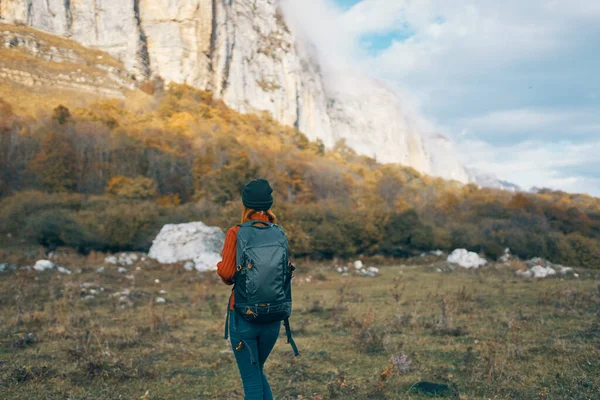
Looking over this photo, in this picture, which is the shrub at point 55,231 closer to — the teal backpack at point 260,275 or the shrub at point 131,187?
the shrub at point 131,187

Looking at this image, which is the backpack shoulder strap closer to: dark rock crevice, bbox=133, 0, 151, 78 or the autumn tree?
the autumn tree

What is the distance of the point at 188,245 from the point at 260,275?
19.2 metres

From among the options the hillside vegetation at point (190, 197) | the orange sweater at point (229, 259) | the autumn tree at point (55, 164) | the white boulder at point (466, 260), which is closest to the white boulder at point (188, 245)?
the hillside vegetation at point (190, 197)

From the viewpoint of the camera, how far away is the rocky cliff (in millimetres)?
62156

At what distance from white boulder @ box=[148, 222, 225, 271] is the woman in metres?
17.1

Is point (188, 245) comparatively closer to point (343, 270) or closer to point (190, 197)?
point (343, 270)

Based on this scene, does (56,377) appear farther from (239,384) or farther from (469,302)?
(469,302)

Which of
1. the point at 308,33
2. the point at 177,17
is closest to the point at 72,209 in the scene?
the point at 177,17

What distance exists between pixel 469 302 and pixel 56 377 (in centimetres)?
866

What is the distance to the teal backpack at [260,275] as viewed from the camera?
8.82 feet

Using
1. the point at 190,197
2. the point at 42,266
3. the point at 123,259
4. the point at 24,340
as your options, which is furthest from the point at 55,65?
the point at 24,340

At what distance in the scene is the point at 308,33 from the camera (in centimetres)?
11312

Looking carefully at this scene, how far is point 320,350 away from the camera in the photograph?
6.22 meters

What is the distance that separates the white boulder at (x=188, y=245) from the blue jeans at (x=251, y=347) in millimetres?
17060
